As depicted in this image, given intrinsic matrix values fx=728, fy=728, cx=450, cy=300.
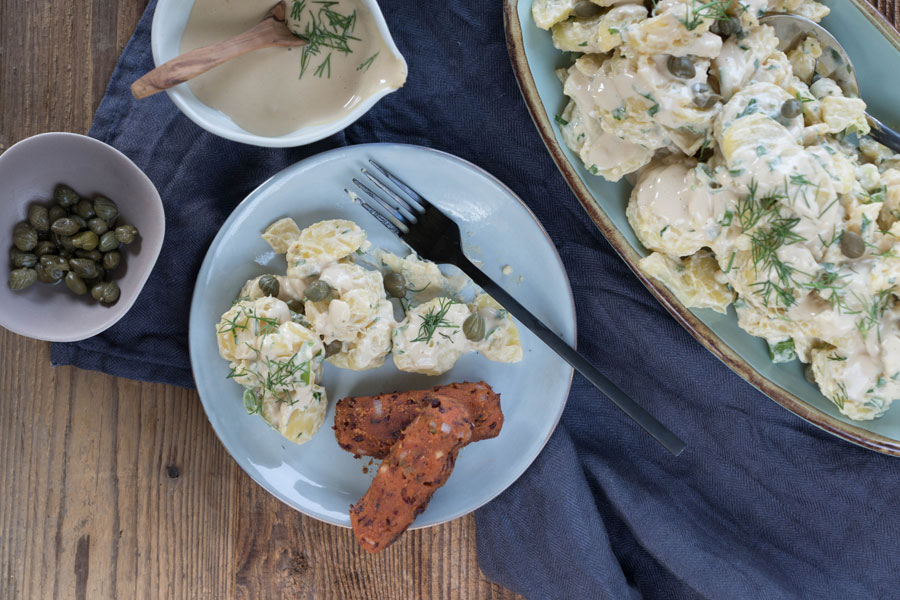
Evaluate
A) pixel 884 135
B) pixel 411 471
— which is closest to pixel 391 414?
pixel 411 471

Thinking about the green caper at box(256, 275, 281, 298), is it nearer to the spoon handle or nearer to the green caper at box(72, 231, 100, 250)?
the green caper at box(72, 231, 100, 250)

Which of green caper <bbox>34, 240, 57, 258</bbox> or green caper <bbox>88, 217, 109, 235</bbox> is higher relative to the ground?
green caper <bbox>88, 217, 109, 235</bbox>

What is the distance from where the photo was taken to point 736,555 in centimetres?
248

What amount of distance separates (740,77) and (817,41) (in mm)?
339

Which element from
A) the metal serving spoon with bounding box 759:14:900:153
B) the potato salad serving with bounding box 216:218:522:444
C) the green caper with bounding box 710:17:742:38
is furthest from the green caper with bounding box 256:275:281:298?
the metal serving spoon with bounding box 759:14:900:153

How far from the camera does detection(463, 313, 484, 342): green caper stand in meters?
2.24

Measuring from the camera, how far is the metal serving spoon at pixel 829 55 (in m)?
2.00

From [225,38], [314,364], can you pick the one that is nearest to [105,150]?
[225,38]

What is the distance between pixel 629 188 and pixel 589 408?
79cm

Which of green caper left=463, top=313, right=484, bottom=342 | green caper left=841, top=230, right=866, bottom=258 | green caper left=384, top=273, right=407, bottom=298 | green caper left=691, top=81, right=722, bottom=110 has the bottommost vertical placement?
green caper left=384, top=273, right=407, bottom=298

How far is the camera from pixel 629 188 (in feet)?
7.16

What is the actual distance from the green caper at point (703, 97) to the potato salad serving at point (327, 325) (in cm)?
84

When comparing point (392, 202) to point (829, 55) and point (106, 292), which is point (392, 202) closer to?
point (106, 292)

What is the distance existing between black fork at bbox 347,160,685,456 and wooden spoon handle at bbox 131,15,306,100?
50 cm
